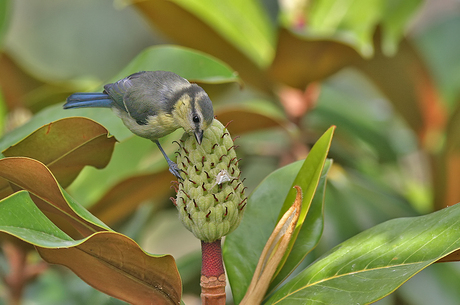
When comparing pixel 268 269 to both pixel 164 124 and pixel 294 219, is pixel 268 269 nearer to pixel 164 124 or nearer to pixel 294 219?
pixel 294 219

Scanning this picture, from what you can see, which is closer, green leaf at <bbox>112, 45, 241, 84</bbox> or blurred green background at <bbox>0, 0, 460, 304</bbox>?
green leaf at <bbox>112, 45, 241, 84</bbox>

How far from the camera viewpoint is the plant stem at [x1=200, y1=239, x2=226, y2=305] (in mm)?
895

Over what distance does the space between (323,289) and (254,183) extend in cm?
139

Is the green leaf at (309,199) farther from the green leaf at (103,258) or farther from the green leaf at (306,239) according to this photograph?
the green leaf at (103,258)

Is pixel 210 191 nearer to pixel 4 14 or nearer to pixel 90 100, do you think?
pixel 90 100

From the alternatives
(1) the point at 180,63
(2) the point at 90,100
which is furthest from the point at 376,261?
(2) the point at 90,100

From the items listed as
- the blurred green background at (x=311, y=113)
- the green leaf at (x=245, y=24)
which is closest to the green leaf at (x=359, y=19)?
the blurred green background at (x=311, y=113)

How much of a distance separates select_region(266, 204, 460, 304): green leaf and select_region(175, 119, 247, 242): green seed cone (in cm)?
16

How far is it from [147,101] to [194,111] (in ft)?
0.93

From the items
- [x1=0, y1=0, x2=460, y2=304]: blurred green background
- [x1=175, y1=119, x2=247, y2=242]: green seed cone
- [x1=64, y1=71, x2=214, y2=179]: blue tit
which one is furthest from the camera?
[x1=0, y1=0, x2=460, y2=304]: blurred green background

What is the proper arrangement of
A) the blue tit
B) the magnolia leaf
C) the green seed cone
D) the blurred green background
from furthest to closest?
1. the blurred green background
2. the blue tit
3. the magnolia leaf
4. the green seed cone

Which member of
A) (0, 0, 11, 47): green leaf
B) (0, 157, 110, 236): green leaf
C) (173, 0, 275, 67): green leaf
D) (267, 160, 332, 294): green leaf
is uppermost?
(173, 0, 275, 67): green leaf

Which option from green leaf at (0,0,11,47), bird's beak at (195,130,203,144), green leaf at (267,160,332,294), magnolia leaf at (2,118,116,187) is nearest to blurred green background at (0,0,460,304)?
green leaf at (0,0,11,47)

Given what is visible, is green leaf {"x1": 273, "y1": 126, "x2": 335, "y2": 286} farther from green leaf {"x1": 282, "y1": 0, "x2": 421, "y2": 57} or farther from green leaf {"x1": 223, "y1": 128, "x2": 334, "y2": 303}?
green leaf {"x1": 282, "y1": 0, "x2": 421, "y2": 57}
